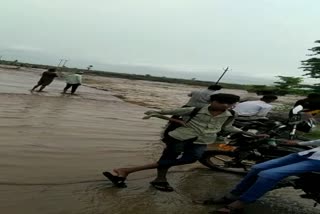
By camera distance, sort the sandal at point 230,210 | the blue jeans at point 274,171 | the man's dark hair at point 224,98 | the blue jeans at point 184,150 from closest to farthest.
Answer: the blue jeans at point 274,171 < the sandal at point 230,210 < the man's dark hair at point 224,98 < the blue jeans at point 184,150

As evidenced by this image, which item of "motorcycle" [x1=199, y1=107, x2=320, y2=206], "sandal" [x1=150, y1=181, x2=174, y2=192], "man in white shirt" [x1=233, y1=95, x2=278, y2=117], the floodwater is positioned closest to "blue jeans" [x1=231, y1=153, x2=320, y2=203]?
"motorcycle" [x1=199, y1=107, x2=320, y2=206]

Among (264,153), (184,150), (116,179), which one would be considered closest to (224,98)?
(184,150)

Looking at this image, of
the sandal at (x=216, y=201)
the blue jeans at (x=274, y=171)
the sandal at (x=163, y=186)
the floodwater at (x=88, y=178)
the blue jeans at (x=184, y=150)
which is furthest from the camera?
the sandal at (x=163, y=186)

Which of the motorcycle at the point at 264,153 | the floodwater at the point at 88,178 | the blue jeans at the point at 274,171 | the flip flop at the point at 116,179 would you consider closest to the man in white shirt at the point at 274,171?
the blue jeans at the point at 274,171

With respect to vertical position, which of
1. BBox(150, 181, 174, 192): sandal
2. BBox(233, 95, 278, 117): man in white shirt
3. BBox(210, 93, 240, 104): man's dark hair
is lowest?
BBox(150, 181, 174, 192): sandal

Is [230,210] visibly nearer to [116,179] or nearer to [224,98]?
[224,98]

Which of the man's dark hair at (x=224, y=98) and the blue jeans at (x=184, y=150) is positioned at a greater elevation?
the man's dark hair at (x=224, y=98)

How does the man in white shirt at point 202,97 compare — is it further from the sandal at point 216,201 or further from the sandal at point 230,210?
the sandal at point 230,210

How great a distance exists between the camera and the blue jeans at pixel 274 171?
5.07m

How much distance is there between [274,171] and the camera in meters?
5.12

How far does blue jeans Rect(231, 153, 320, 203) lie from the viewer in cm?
507

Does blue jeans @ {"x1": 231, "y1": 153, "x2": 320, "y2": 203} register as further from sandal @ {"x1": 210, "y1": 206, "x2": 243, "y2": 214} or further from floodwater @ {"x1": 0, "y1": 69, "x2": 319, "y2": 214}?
floodwater @ {"x1": 0, "y1": 69, "x2": 319, "y2": 214}

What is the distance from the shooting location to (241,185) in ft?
18.9

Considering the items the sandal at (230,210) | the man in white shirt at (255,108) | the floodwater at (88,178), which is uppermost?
the man in white shirt at (255,108)
